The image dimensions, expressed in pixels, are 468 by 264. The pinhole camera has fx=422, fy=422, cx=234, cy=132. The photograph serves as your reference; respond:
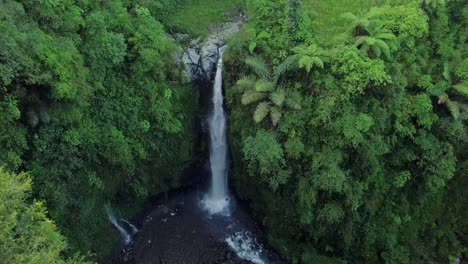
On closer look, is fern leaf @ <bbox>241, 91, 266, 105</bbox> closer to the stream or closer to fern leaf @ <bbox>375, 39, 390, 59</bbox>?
the stream

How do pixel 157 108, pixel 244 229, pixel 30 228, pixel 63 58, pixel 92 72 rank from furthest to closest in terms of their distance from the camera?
pixel 244 229 → pixel 157 108 → pixel 92 72 → pixel 63 58 → pixel 30 228

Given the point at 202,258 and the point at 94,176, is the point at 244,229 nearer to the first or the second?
the point at 202,258

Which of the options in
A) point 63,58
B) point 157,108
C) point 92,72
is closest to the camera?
point 63,58

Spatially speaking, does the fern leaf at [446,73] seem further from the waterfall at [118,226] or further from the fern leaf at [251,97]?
the waterfall at [118,226]

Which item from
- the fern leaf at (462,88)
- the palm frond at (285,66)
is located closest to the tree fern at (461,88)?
the fern leaf at (462,88)

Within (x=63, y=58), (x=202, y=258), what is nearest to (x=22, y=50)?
(x=63, y=58)

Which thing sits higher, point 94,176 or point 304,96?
point 304,96

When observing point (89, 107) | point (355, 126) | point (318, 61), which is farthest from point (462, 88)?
point (89, 107)
